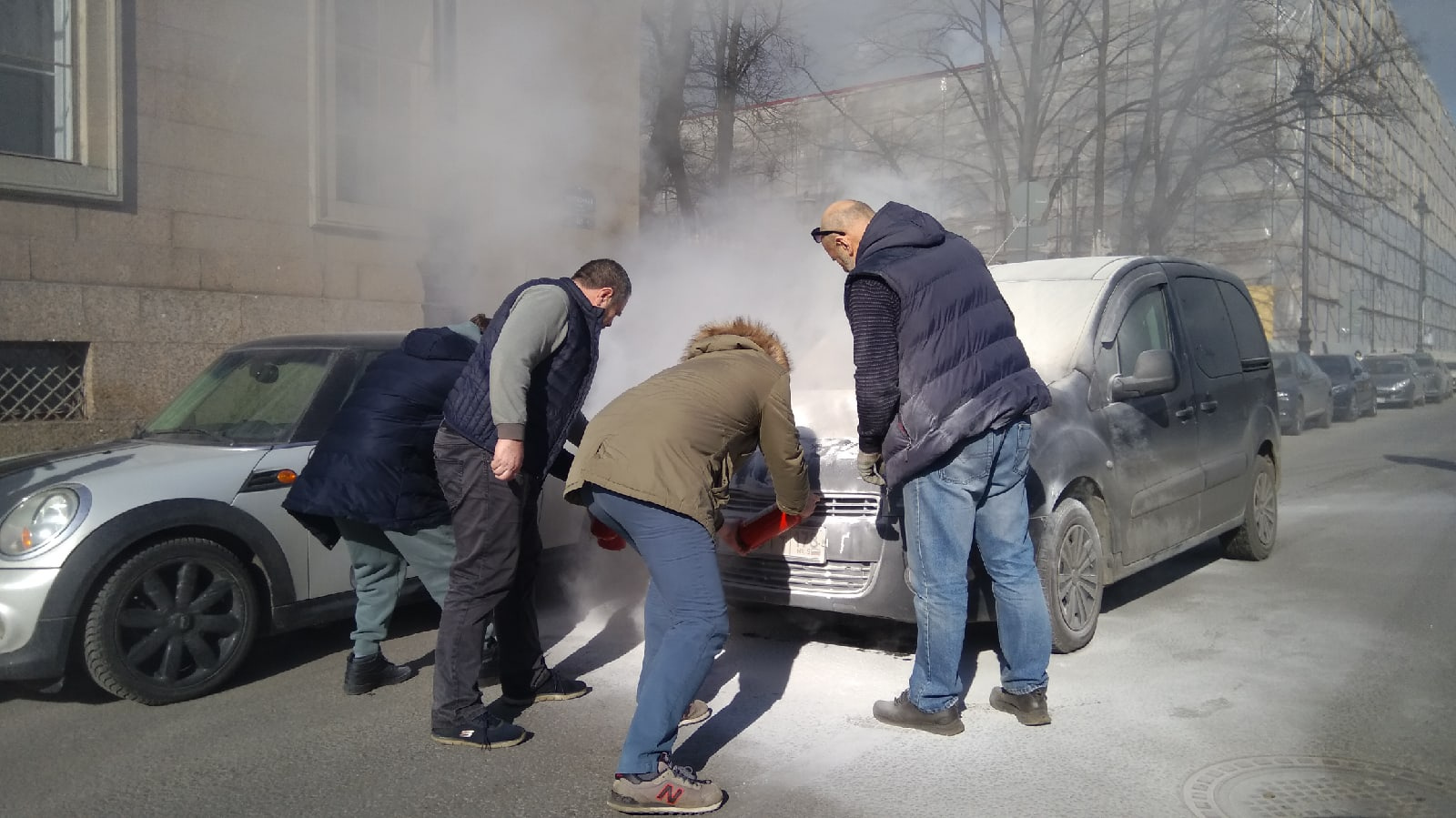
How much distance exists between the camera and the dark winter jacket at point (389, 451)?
3580 mm

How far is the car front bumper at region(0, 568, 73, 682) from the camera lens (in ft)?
11.5

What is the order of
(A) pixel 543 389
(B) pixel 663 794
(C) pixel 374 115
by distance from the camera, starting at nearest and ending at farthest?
(B) pixel 663 794, (A) pixel 543 389, (C) pixel 374 115

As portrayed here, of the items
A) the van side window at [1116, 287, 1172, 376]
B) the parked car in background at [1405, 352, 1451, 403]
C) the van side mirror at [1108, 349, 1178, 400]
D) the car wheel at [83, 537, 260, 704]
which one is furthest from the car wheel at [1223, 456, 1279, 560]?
the parked car in background at [1405, 352, 1451, 403]

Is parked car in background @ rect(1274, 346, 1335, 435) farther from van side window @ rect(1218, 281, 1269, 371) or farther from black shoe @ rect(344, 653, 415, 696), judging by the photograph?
black shoe @ rect(344, 653, 415, 696)

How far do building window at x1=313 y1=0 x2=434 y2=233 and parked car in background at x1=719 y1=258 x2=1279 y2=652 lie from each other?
5.19 metres

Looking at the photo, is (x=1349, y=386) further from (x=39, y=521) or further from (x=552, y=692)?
(x=39, y=521)

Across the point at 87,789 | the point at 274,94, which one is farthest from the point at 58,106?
the point at 87,789

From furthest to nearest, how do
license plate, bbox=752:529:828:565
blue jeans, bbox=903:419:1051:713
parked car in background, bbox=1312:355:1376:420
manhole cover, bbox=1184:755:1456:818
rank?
parked car in background, bbox=1312:355:1376:420 < license plate, bbox=752:529:828:565 < blue jeans, bbox=903:419:1051:713 < manhole cover, bbox=1184:755:1456:818

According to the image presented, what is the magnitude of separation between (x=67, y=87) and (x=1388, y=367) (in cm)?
2807

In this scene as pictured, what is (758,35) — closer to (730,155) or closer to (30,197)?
(730,155)

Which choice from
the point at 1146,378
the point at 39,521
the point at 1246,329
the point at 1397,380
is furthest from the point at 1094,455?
the point at 1397,380

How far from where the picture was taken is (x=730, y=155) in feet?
41.0

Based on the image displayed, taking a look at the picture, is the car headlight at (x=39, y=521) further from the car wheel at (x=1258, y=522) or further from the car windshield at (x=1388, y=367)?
the car windshield at (x=1388, y=367)

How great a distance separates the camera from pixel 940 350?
3.24 meters
